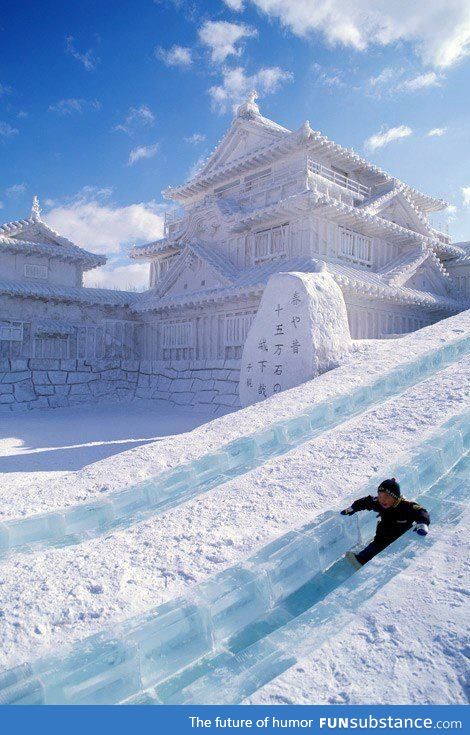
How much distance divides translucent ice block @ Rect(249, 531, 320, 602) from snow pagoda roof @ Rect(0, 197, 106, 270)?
1639cm

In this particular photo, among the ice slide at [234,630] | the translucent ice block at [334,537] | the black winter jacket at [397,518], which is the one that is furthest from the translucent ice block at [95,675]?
the black winter jacket at [397,518]

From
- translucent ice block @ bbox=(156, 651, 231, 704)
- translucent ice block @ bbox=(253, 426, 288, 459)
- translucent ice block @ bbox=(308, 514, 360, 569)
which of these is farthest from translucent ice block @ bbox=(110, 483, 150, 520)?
translucent ice block @ bbox=(156, 651, 231, 704)

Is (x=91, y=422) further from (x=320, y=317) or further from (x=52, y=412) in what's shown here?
(x=320, y=317)

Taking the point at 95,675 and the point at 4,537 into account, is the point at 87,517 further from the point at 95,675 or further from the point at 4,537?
the point at 95,675

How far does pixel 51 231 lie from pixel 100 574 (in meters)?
16.9

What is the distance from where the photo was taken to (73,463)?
694 centimetres

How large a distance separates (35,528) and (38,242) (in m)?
15.9

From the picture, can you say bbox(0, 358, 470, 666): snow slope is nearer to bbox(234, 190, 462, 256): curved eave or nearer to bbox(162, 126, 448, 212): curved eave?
bbox(234, 190, 462, 256): curved eave

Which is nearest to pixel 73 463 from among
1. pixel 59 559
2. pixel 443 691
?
pixel 59 559

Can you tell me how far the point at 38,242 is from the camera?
1730 centimetres

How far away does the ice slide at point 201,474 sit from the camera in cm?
384

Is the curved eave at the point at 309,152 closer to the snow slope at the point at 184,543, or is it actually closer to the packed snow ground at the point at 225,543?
the packed snow ground at the point at 225,543

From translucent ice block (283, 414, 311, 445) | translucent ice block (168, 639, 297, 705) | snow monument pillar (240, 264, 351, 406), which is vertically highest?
snow monument pillar (240, 264, 351, 406)

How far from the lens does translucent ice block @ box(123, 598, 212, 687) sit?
2.38 m
